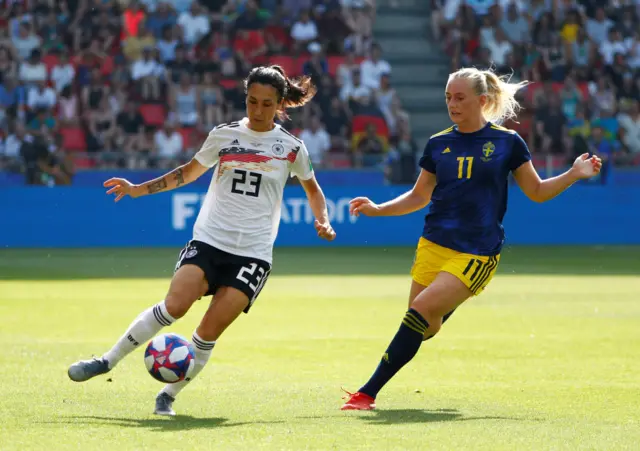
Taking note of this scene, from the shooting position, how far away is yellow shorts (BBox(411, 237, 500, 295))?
26.3 ft

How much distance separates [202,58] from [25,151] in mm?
5346

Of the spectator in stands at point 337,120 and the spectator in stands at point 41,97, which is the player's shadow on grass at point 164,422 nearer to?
the spectator in stands at point 41,97

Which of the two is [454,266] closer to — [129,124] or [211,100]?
[129,124]

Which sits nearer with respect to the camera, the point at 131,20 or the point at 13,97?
the point at 13,97

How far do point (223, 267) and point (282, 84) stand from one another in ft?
4.16

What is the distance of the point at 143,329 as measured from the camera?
763cm

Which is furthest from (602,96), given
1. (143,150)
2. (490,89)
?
(490,89)

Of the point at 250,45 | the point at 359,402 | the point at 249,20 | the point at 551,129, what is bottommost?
the point at 551,129

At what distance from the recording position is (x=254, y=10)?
2928 cm

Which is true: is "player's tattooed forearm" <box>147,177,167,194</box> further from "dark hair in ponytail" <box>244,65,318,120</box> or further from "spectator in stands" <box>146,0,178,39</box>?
"spectator in stands" <box>146,0,178,39</box>

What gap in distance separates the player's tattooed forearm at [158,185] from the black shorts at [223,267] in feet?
1.68

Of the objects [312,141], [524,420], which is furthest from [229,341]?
[312,141]

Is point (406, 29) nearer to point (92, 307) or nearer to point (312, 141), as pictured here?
point (312, 141)

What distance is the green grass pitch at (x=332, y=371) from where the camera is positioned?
6758 millimetres
